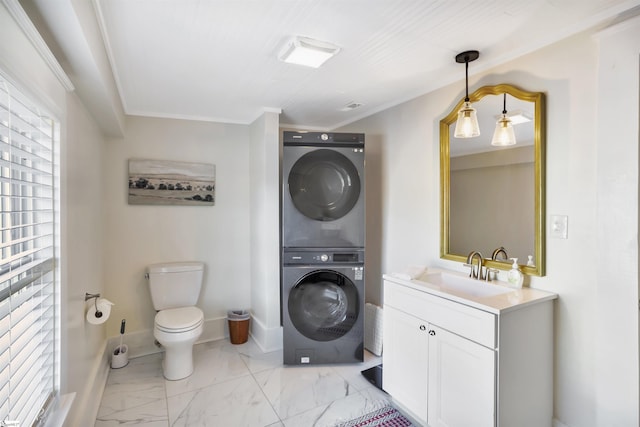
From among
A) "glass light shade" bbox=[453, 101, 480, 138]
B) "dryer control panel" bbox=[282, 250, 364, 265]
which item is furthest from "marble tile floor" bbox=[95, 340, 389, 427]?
"glass light shade" bbox=[453, 101, 480, 138]

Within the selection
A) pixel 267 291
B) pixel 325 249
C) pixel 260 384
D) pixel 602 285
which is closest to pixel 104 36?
pixel 325 249

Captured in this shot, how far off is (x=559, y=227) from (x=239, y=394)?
237cm

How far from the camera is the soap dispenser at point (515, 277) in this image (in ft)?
6.27

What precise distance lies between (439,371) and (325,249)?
1299 mm

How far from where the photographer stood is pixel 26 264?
127 cm

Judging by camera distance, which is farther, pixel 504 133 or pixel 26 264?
pixel 504 133

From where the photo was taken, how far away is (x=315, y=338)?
9.37 feet

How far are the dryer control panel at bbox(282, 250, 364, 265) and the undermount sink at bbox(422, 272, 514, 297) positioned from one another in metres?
0.70

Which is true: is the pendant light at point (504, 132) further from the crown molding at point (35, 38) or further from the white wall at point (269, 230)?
the crown molding at point (35, 38)

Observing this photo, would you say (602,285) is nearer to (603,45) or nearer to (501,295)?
(501,295)

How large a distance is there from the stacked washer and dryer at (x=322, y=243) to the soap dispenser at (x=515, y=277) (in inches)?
46.9

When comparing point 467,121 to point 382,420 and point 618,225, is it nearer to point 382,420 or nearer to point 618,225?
point 618,225

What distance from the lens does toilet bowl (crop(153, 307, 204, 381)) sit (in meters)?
2.58

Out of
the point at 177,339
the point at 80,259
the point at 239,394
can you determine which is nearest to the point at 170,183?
the point at 80,259
